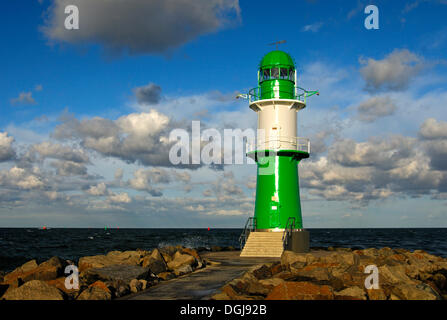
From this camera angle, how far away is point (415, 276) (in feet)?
47.5

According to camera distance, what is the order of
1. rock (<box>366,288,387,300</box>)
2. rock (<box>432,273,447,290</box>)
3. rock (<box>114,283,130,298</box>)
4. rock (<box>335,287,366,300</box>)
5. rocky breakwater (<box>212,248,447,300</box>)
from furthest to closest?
rock (<box>432,273,447,290</box>) < rock (<box>114,283,130,298</box>) < rock (<box>366,288,387,300</box>) < rock (<box>335,287,366,300</box>) < rocky breakwater (<box>212,248,447,300</box>)

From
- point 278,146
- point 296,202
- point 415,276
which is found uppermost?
point 278,146

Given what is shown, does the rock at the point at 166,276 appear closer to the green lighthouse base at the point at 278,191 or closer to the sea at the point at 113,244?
the green lighthouse base at the point at 278,191

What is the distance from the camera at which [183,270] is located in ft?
48.5

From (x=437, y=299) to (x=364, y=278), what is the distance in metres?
2.00

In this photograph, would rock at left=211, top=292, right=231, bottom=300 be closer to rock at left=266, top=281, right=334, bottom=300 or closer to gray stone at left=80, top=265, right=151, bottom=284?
rock at left=266, top=281, right=334, bottom=300

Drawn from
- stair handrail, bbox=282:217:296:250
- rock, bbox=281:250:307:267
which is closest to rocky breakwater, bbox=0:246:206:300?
rock, bbox=281:250:307:267

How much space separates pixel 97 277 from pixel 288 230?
12.0 metres

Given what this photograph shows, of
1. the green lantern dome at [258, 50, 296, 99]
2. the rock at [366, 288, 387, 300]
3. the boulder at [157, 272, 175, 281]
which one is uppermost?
the green lantern dome at [258, 50, 296, 99]

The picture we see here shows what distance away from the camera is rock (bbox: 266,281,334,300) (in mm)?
9469

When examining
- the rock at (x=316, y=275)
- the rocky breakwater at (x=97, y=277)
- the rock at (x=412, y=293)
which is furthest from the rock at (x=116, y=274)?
the rock at (x=412, y=293)
